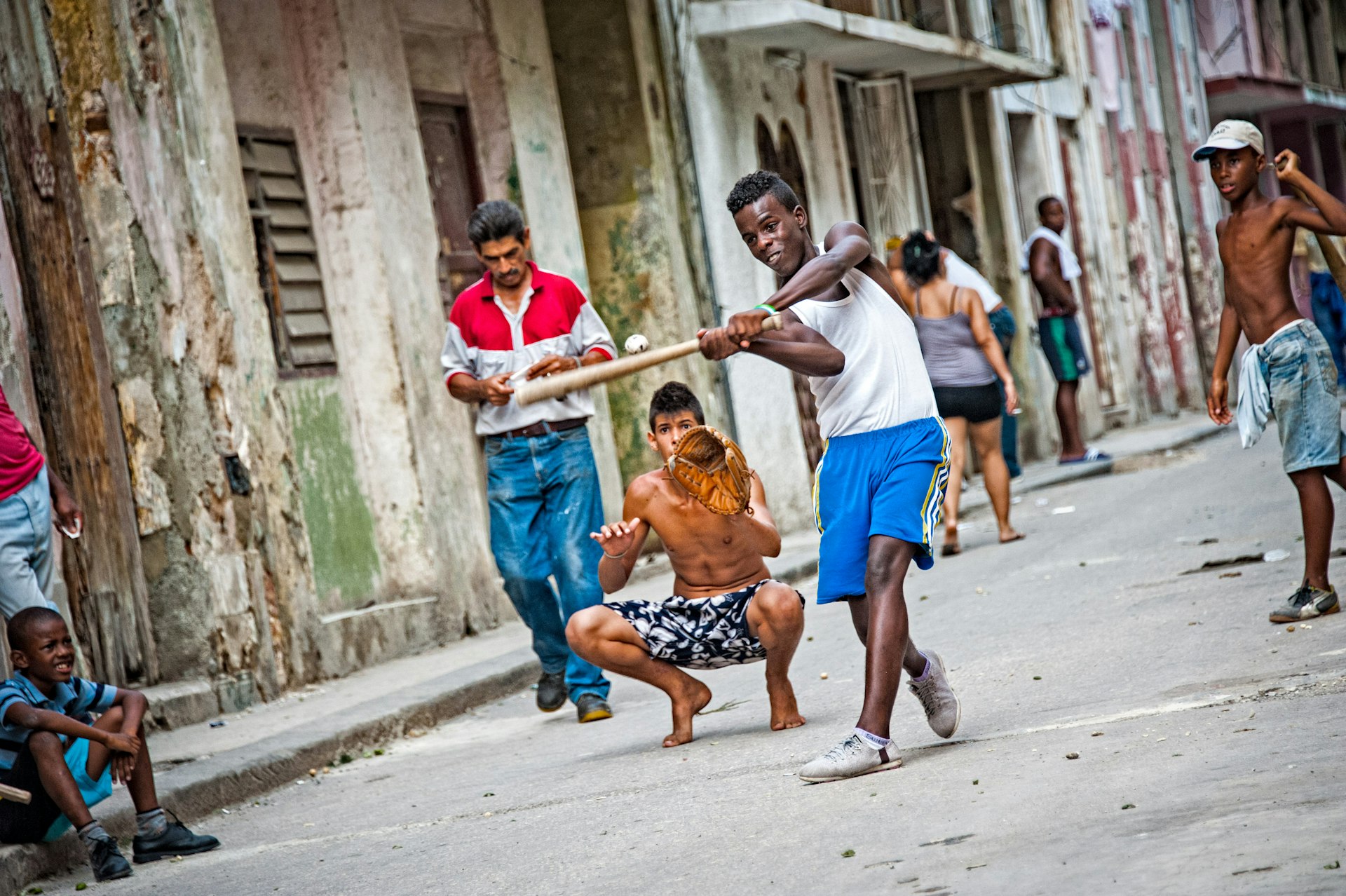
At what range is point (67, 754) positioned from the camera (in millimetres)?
5754

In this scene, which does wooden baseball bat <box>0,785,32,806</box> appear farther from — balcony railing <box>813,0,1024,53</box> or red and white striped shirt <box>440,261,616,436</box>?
balcony railing <box>813,0,1024,53</box>

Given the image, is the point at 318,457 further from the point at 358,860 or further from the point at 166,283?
the point at 358,860

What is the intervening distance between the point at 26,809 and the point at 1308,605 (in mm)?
4469

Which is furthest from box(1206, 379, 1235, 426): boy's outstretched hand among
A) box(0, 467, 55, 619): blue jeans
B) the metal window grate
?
the metal window grate

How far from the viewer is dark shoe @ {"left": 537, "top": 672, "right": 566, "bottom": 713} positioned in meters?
7.81

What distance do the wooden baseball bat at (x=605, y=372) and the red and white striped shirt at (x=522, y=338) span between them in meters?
2.39

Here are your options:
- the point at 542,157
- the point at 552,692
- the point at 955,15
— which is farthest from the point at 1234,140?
the point at 955,15

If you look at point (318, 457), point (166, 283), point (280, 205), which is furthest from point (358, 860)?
point (280, 205)

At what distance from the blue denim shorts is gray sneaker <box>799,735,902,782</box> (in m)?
2.65

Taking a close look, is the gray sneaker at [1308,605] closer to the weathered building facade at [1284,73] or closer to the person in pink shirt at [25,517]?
the person in pink shirt at [25,517]

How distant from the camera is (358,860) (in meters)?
5.22

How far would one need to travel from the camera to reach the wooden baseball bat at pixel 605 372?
4.79 m

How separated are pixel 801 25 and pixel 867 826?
39.6 feet

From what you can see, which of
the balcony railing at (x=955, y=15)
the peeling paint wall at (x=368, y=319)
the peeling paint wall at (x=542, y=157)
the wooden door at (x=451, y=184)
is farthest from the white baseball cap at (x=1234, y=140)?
the balcony railing at (x=955, y=15)
